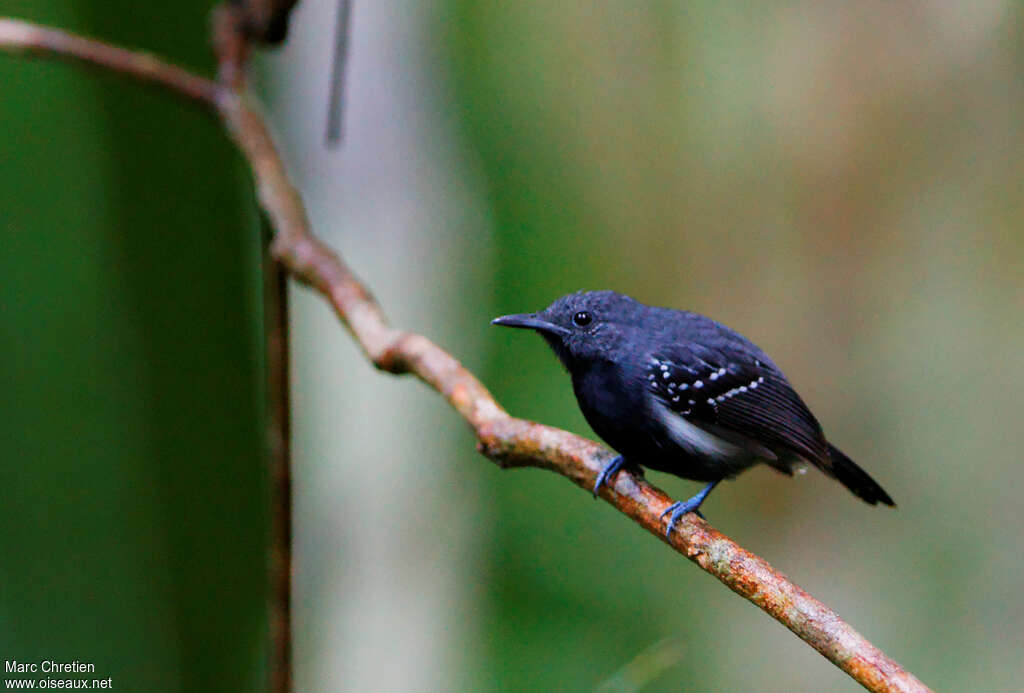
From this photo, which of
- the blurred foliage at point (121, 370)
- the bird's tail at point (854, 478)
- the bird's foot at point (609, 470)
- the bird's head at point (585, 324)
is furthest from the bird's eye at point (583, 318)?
the blurred foliage at point (121, 370)

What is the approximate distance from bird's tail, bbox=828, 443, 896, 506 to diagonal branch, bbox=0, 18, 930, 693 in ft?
2.45

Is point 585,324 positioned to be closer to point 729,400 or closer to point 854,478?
point 729,400

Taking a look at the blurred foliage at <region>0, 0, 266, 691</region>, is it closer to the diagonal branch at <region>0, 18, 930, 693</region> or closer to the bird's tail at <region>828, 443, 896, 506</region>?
the diagonal branch at <region>0, 18, 930, 693</region>

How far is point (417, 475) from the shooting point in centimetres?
597

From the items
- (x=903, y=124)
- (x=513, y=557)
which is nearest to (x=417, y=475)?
(x=513, y=557)

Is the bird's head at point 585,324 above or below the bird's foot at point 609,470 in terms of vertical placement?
above

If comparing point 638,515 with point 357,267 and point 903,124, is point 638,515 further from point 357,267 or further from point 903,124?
point 357,267

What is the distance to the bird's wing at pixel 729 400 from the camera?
2.48 metres

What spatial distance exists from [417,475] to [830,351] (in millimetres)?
2644

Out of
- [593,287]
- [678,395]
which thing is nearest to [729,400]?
[678,395]

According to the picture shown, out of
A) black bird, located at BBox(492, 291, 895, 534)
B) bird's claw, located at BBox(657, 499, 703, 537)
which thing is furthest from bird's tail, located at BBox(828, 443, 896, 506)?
bird's claw, located at BBox(657, 499, 703, 537)

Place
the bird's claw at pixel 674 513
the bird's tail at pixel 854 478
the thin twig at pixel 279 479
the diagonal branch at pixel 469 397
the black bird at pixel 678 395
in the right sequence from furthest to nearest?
the thin twig at pixel 279 479 < the bird's tail at pixel 854 478 < the black bird at pixel 678 395 < the bird's claw at pixel 674 513 < the diagonal branch at pixel 469 397

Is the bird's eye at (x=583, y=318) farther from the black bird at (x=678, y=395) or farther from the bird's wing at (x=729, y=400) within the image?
the bird's wing at (x=729, y=400)

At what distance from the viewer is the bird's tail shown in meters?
2.54
